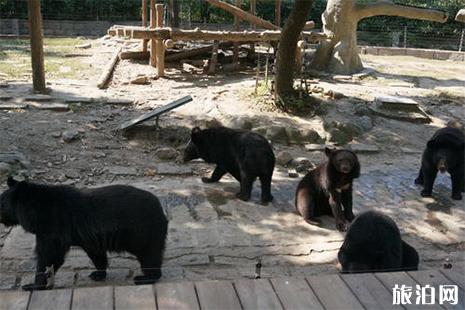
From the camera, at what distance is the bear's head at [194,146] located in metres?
8.20

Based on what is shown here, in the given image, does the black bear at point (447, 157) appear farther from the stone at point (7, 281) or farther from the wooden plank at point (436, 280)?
the stone at point (7, 281)

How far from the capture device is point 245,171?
748cm

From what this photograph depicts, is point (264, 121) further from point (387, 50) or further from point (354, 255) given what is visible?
point (387, 50)

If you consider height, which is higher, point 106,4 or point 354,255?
point 106,4

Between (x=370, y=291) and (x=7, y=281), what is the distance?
350 centimetres

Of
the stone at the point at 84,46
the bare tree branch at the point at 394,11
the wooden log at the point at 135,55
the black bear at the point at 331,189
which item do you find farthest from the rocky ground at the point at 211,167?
the stone at the point at 84,46

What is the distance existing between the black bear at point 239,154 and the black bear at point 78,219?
2.66 metres

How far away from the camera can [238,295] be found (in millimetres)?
3471

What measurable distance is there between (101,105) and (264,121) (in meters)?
3.57

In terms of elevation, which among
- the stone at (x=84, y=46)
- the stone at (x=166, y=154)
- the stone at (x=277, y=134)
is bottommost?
the stone at (x=166, y=154)

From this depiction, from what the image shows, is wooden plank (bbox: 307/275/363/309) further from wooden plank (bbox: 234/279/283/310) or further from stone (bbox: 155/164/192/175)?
stone (bbox: 155/164/192/175)

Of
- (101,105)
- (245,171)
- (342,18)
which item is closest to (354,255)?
(245,171)

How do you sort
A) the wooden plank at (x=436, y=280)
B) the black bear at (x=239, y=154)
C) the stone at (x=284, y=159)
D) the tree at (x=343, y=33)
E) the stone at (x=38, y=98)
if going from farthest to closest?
1. the tree at (x=343, y=33)
2. the stone at (x=38, y=98)
3. the stone at (x=284, y=159)
4. the black bear at (x=239, y=154)
5. the wooden plank at (x=436, y=280)

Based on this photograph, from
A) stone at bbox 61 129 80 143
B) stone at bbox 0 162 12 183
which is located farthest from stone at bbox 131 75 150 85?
stone at bbox 0 162 12 183
